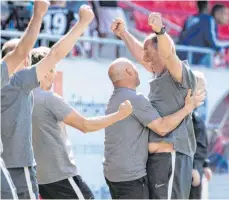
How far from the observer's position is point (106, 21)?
1005 centimetres

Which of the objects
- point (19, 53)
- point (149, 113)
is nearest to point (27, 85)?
point (19, 53)

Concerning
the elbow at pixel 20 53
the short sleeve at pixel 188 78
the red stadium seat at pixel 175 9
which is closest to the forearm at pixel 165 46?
the short sleeve at pixel 188 78

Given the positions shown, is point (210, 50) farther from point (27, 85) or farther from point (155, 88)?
point (27, 85)

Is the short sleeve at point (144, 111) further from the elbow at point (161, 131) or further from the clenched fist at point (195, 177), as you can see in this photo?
the clenched fist at point (195, 177)

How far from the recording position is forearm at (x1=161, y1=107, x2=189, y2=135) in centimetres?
541

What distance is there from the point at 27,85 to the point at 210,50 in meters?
6.42

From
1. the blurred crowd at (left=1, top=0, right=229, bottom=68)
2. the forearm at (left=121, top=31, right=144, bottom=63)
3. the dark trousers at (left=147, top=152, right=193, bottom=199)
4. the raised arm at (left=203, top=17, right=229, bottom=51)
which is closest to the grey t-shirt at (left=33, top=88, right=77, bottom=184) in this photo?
the dark trousers at (left=147, top=152, right=193, bottom=199)

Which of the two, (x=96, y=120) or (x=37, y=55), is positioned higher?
(x=37, y=55)

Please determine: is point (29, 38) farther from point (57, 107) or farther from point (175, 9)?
point (175, 9)

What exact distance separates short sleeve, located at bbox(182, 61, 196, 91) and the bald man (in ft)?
0.26

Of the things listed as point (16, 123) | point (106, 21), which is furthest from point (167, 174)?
point (106, 21)

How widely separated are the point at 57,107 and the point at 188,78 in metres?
0.85

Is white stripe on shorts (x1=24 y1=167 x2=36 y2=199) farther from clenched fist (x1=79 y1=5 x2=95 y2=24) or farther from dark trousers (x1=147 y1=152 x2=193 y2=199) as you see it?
dark trousers (x1=147 y1=152 x2=193 y2=199)

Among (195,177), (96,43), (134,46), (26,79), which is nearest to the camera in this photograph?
(26,79)
